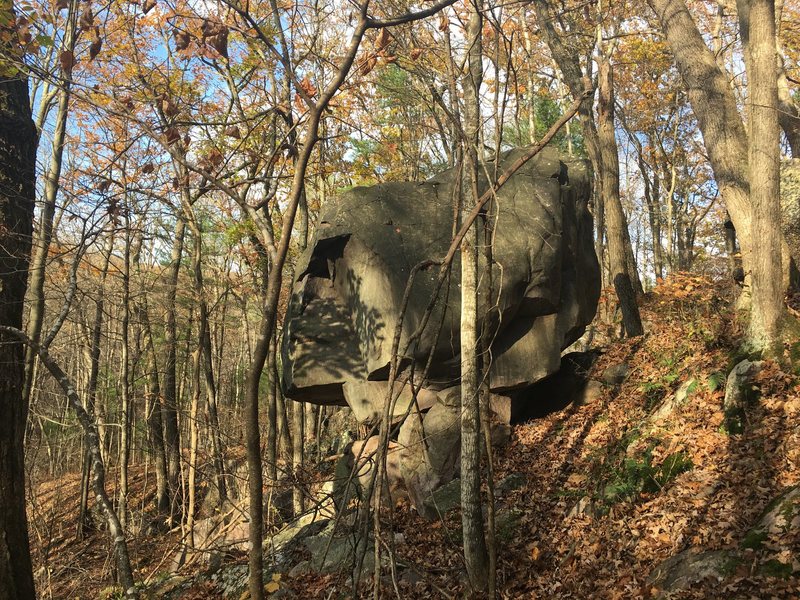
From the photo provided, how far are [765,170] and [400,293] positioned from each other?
5.70 metres

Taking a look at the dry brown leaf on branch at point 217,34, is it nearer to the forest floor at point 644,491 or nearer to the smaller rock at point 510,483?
the forest floor at point 644,491

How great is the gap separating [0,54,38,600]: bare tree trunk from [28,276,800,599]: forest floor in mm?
1824

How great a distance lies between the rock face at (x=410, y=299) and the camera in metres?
10.2

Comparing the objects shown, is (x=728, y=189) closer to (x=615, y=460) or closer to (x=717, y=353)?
(x=717, y=353)

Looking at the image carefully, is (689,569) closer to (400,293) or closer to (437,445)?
(437,445)

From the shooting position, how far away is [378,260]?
1034 centimetres

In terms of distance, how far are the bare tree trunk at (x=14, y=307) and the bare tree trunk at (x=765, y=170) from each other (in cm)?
825

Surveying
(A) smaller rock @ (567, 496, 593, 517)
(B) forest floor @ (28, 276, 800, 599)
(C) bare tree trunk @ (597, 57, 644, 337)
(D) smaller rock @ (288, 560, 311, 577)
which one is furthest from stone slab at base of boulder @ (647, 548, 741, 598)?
(C) bare tree trunk @ (597, 57, 644, 337)

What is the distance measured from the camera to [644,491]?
6910 mm

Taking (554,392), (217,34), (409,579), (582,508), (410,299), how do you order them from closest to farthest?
(217,34)
(409,579)
(582,508)
(410,299)
(554,392)

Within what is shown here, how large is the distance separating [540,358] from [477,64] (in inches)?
229

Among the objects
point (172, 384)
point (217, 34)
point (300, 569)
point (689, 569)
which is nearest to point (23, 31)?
point (217, 34)

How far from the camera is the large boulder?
403 inches

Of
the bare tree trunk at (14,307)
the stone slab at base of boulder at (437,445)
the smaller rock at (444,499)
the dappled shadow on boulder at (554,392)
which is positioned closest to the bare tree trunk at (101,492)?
the bare tree trunk at (14,307)
